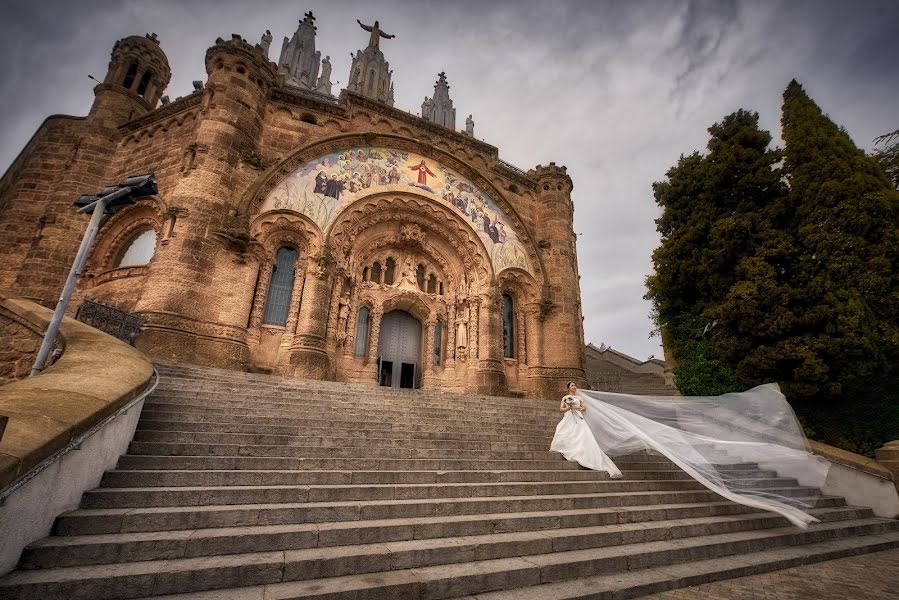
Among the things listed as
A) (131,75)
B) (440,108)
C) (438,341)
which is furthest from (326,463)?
(440,108)

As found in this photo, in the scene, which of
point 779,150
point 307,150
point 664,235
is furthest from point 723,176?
point 307,150

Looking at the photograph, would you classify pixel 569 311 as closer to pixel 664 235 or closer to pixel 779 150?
pixel 664 235

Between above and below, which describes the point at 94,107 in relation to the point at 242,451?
above

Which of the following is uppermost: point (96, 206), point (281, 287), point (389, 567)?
point (281, 287)

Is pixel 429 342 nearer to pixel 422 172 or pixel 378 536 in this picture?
pixel 422 172

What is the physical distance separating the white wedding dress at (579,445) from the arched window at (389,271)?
33.7 feet

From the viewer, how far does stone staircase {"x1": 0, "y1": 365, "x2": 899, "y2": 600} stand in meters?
2.79

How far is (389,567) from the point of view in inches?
125

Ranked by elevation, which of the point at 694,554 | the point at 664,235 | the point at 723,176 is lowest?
the point at 694,554

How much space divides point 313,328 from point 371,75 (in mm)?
42385

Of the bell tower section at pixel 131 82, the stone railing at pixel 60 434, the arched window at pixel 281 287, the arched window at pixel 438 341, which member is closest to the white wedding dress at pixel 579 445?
the stone railing at pixel 60 434

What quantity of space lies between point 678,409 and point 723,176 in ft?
30.5

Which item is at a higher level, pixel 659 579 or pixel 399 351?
pixel 399 351

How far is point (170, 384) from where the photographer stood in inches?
271
